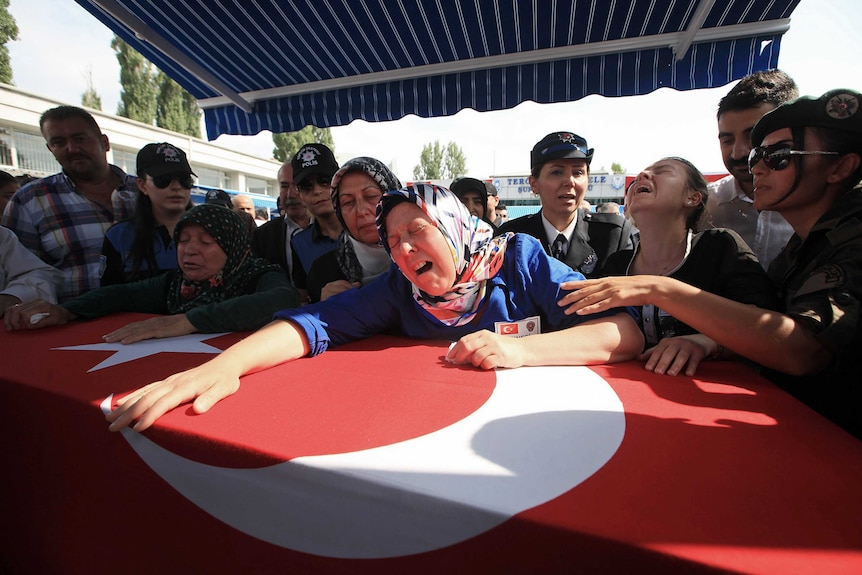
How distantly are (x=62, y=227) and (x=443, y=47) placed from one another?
3.04 metres

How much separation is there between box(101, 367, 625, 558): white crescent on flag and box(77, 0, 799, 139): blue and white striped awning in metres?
2.73

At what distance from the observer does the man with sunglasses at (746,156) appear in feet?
6.66

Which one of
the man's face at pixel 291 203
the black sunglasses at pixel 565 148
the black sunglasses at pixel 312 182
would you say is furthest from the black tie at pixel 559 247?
the man's face at pixel 291 203

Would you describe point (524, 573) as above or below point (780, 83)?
below

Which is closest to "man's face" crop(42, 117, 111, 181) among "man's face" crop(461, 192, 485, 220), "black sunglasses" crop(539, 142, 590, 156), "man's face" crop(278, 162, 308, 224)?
"man's face" crop(278, 162, 308, 224)

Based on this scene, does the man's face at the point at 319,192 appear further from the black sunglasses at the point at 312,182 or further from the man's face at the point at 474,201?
the man's face at the point at 474,201

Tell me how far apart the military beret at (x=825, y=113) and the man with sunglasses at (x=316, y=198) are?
2310 millimetres

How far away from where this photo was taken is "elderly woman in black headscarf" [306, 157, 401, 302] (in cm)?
196

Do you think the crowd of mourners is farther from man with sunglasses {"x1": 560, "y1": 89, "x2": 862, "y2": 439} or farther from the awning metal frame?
the awning metal frame

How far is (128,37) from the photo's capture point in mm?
3223

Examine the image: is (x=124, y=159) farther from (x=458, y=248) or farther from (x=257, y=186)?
(x=458, y=248)

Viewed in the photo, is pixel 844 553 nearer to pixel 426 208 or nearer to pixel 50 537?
pixel 426 208

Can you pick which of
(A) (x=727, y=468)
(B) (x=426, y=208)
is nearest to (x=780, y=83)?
(B) (x=426, y=208)

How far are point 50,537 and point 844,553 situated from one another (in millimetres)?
2038
